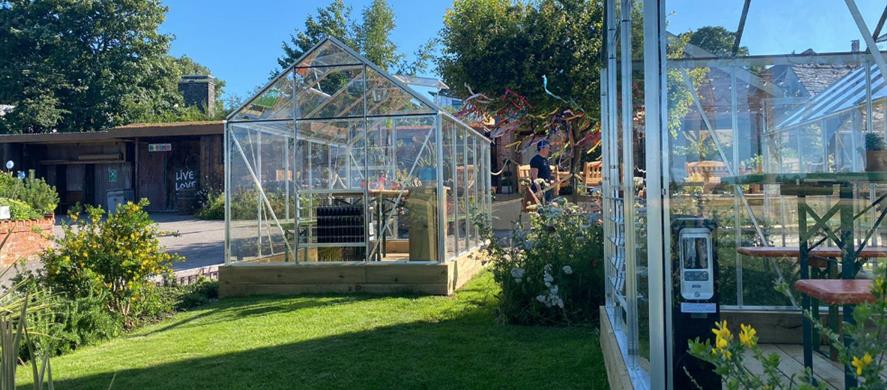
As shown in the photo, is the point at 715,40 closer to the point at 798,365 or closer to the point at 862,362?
the point at 798,365

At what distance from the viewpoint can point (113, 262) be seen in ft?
21.6

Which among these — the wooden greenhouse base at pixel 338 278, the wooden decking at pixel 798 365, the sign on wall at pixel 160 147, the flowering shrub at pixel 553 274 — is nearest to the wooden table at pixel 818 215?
the wooden decking at pixel 798 365

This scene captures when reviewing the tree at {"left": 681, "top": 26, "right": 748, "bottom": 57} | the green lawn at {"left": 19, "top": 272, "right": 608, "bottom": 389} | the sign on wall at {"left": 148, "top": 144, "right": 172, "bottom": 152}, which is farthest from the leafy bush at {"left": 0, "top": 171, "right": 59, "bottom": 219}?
the tree at {"left": 681, "top": 26, "right": 748, "bottom": 57}

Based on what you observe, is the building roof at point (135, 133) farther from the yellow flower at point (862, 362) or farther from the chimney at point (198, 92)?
the yellow flower at point (862, 362)

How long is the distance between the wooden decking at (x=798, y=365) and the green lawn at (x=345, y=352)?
1023 mm

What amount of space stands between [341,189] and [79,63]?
3072cm

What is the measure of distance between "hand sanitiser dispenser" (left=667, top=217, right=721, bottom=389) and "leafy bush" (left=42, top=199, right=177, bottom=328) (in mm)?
5696

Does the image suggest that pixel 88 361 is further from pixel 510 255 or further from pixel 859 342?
pixel 859 342

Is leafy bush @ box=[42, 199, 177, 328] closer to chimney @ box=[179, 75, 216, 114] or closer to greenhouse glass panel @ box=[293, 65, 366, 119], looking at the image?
greenhouse glass panel @ box=[293, 65, 366, 119]

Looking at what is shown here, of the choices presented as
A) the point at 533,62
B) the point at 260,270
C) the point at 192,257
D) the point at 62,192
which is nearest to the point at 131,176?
the point at 62,192

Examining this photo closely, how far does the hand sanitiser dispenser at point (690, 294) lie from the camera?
2.24 m

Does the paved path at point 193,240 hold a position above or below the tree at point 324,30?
below

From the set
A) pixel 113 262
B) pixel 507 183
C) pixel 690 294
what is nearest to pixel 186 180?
pixel 507 183

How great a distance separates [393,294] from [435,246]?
2.55ft
